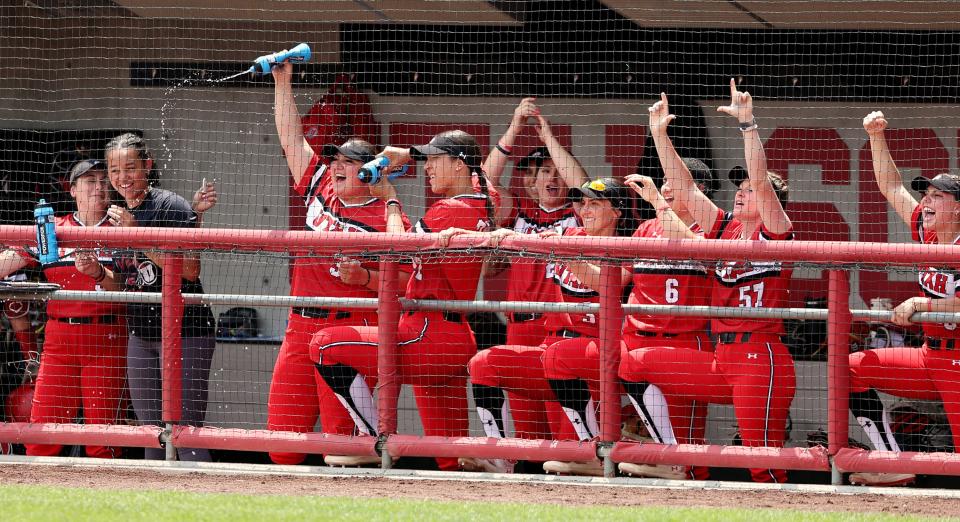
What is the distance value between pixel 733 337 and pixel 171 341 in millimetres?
2209

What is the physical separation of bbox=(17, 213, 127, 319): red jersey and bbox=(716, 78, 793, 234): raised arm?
8.69 ft

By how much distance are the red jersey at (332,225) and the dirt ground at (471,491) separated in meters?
0.91

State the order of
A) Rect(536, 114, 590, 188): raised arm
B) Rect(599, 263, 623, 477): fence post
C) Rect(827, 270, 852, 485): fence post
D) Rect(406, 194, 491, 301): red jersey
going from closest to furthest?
Rect(827, 270, 852, 485): fence post, Rect(599, 263, 623, 477): fence post, Rect(406, 194, 491, 301): red jersey, Rect(536, 114, 590, 188): raised arm

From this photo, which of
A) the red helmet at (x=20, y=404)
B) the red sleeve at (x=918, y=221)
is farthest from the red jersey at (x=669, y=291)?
the red helmet at (x=20, y=404)

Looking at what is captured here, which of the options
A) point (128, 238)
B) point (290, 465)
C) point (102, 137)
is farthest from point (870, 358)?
point (102, 137)

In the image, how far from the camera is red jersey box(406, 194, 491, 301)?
17.4 feet

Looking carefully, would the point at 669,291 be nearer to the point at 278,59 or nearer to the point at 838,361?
the point at 838,361

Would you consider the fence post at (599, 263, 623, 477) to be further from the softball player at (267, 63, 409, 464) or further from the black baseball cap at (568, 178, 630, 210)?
the softball player at (267, 63, 409, 464)

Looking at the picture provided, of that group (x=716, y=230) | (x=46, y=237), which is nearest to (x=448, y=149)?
(x=716, y=230)

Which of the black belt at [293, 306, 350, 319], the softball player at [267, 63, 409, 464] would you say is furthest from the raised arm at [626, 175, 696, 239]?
the black belt at [293, 306, 350, 319]

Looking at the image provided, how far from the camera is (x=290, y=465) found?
5.22m

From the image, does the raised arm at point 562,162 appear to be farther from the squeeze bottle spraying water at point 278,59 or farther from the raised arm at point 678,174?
the squeeze bottle spraying water at point 278,59

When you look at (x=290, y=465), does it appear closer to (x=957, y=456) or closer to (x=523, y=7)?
(x=957, y=456)

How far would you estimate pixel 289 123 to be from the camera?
5.78 metres
